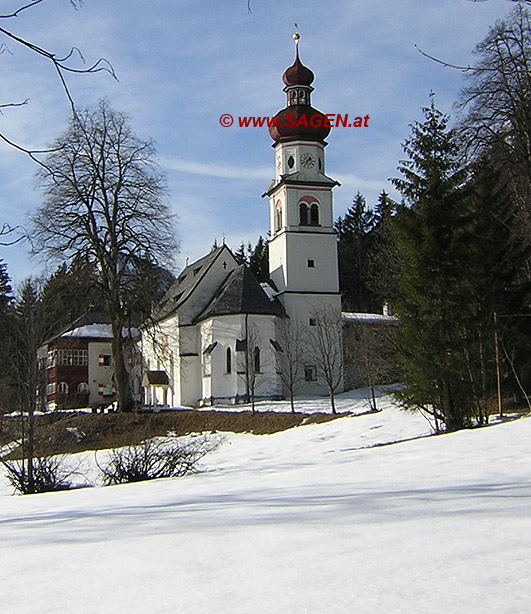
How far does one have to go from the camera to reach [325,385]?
47656 millimetres

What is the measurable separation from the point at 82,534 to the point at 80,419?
3028cm

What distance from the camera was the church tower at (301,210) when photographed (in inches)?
1885

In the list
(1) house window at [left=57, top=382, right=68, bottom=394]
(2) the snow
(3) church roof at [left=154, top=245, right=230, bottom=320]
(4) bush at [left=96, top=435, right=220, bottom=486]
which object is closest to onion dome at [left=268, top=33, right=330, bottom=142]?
(3) church roof at [left=154, top=245, right=230, bottom=320]

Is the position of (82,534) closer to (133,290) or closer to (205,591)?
(205,591)

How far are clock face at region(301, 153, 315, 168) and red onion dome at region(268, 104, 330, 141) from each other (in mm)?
1167

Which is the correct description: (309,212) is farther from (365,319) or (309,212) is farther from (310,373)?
(310,373)

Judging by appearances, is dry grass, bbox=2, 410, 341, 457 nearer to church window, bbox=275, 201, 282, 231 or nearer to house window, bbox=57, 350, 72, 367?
church window, bbox=275, 201, 282, 231

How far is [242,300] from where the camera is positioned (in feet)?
150

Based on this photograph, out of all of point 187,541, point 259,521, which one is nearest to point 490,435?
point 259,521

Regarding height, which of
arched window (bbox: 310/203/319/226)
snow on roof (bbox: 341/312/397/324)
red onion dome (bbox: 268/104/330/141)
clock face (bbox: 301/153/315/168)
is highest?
red onion dome (bbox: 268/104/330/141)

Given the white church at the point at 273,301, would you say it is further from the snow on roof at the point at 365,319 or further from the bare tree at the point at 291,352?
the snow on roof at the point at 365,319

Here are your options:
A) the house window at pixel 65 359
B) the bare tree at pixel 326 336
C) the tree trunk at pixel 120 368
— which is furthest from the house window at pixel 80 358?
the tree trunk at pixel 120 368

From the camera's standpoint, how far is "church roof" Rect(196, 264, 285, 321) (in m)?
45.5

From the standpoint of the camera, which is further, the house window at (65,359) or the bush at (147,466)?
the house window at (65,359)
